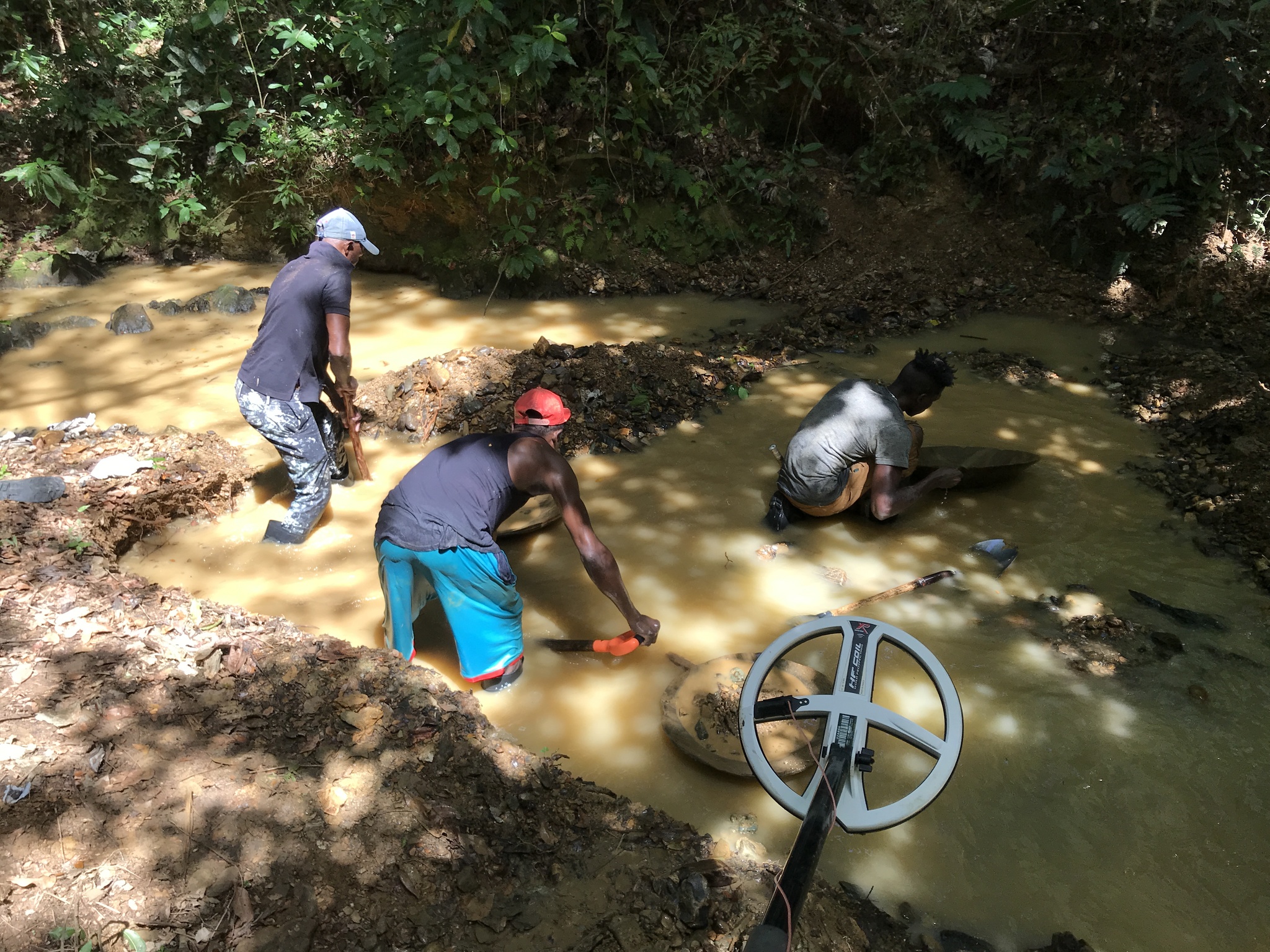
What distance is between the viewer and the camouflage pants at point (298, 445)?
14.7 ft

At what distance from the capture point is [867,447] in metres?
4.61

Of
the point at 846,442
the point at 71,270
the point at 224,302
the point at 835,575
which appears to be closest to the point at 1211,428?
the point at 846,442

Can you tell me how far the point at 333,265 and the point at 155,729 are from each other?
2.79 m

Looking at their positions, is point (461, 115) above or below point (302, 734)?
above

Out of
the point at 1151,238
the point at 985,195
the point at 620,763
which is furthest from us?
the point at 985,195

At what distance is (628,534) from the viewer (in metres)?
4.76

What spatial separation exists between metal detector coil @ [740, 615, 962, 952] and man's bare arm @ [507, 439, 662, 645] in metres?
1.14

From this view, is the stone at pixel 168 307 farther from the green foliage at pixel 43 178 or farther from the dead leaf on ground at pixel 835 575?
the dead leaf on ground at pixel 835 575

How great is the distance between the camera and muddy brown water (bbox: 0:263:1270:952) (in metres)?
2.93

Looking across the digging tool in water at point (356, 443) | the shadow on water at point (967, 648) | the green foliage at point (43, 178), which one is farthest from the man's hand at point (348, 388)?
the green foliage at point (43, 178)

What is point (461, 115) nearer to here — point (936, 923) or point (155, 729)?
point (155, 729)

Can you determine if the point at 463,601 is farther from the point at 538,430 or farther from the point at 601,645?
the point at 538,430

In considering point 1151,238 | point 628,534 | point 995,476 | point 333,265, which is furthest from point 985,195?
point 333,265

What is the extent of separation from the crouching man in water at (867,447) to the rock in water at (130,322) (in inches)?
242
